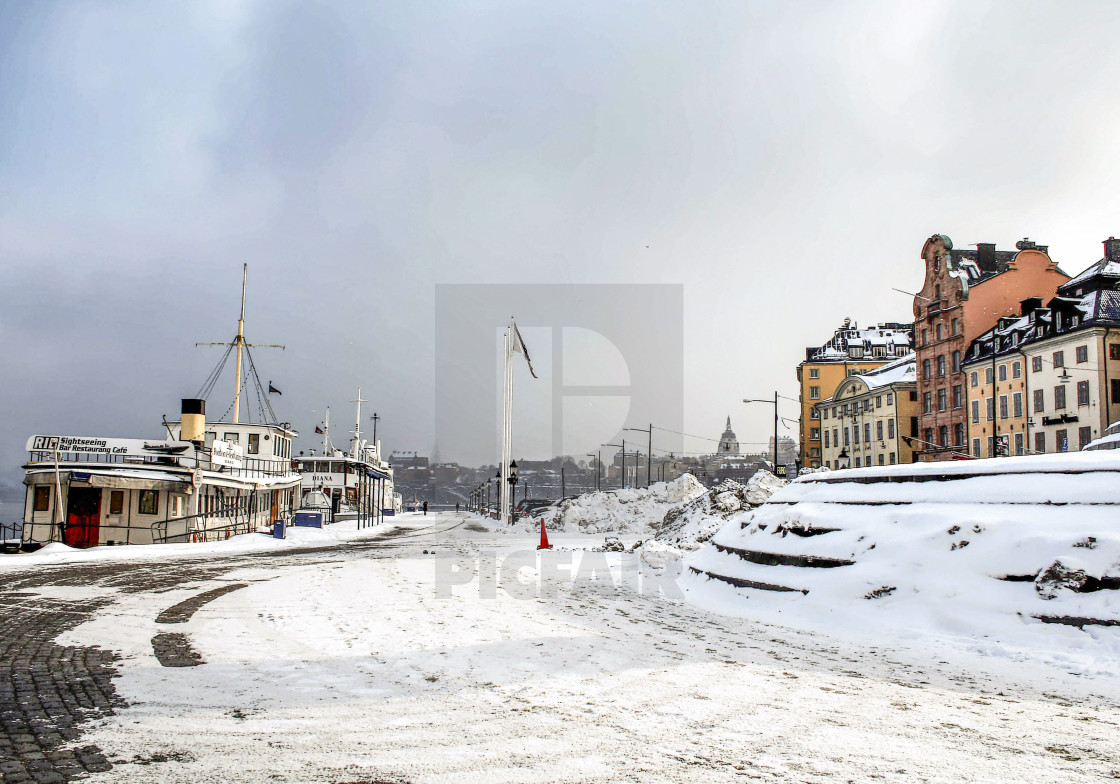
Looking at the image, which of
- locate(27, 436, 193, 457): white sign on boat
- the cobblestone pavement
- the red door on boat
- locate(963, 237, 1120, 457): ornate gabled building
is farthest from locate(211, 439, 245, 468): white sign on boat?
locate(963, 237, 1120, 457): ornate gabled building

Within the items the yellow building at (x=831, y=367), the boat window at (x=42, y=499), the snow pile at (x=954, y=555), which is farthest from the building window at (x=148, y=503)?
the yellow building at (x=831, y=367)

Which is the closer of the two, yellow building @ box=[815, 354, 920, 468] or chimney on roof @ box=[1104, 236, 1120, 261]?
chimney on roof @ box=[1104, 236, 1120, 261]

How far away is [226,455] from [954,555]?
31.9 metres

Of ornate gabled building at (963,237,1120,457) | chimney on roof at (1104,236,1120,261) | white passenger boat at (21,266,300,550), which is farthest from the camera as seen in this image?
chimney on roof at (1104,236,1120,261)

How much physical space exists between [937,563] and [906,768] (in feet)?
20.0

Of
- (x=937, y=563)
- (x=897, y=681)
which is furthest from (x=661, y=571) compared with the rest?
(x=897, y=681)

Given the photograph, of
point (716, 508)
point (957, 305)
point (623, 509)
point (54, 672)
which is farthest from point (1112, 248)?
point (54, 672)

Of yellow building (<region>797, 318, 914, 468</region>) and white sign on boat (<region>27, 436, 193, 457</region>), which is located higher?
yellow building (<region>797, 318, 914, 468</region>)

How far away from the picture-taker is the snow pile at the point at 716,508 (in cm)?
2750

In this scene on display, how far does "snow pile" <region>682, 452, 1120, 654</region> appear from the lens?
843cm

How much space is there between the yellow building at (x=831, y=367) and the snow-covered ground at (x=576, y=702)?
75599mm

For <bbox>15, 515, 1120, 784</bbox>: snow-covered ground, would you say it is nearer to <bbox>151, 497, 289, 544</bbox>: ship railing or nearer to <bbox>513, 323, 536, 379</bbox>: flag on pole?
<bbox>151, 497, 289, 544</bbox>: ship railing

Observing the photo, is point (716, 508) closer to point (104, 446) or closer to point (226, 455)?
point (226, 455)

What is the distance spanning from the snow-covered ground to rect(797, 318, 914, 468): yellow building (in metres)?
75.6
